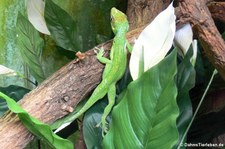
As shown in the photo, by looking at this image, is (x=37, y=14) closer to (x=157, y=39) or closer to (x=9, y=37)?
(x=9, y=37)

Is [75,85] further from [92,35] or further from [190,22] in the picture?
[92,35]

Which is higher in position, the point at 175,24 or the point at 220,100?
the point at 175,24

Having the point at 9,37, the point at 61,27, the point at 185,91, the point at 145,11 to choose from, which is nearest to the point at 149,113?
the point at 185,91

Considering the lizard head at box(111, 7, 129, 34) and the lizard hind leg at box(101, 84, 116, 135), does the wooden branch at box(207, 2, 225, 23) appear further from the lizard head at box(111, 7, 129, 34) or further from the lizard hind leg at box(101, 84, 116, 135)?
the lizard hind leg at box(101, 84, 116, 135)

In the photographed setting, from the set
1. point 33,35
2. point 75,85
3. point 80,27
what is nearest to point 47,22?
point 33,35

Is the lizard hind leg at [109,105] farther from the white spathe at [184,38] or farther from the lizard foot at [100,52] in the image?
the white spathe at [184,38]

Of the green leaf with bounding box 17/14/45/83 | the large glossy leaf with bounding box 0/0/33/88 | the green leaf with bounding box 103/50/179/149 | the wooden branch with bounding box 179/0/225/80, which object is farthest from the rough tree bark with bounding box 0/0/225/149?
the large glossy leaf with bounding box 0/0/33/88
